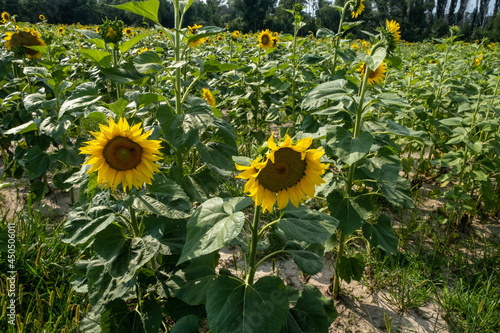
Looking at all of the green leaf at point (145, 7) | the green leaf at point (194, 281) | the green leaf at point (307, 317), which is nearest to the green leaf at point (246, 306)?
the green leaf at point (194, 281)

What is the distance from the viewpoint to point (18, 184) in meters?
3.24

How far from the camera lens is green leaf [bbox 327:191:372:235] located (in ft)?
5.71

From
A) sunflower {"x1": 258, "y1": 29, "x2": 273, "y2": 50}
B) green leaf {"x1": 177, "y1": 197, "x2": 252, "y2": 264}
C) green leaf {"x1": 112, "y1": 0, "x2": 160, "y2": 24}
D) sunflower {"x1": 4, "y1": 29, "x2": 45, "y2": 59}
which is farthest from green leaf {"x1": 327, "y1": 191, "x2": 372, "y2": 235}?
sunflower {"x1": 258, "y1": 29, "x2": 273, "y2": 50}

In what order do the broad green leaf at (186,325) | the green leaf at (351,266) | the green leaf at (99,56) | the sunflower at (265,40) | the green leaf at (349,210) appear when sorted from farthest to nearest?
1. the sunflower at (265,40)
2. the green leaf at (351,266)
3. the green leaf at (349,210)
4. the green leaf at (99,56)
5. the broad green leaf at (186,325)

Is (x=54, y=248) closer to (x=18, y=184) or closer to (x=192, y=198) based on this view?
(x=192, y=198)

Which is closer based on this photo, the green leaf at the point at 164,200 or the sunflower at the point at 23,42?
the green leaf at the point at 164,200

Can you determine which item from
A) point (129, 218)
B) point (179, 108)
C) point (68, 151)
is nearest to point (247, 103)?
point (68, 151)

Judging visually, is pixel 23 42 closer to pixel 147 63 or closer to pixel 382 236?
pixel 147 63

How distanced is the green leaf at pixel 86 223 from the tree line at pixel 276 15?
607 inches

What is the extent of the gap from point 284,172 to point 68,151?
212 centimetres

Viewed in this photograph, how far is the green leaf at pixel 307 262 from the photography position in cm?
136

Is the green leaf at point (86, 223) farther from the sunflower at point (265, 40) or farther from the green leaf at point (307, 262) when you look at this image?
the sunflower at point (265, 40)

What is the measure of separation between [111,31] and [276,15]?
36219 mm

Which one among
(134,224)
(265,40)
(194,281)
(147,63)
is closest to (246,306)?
(194,281)
